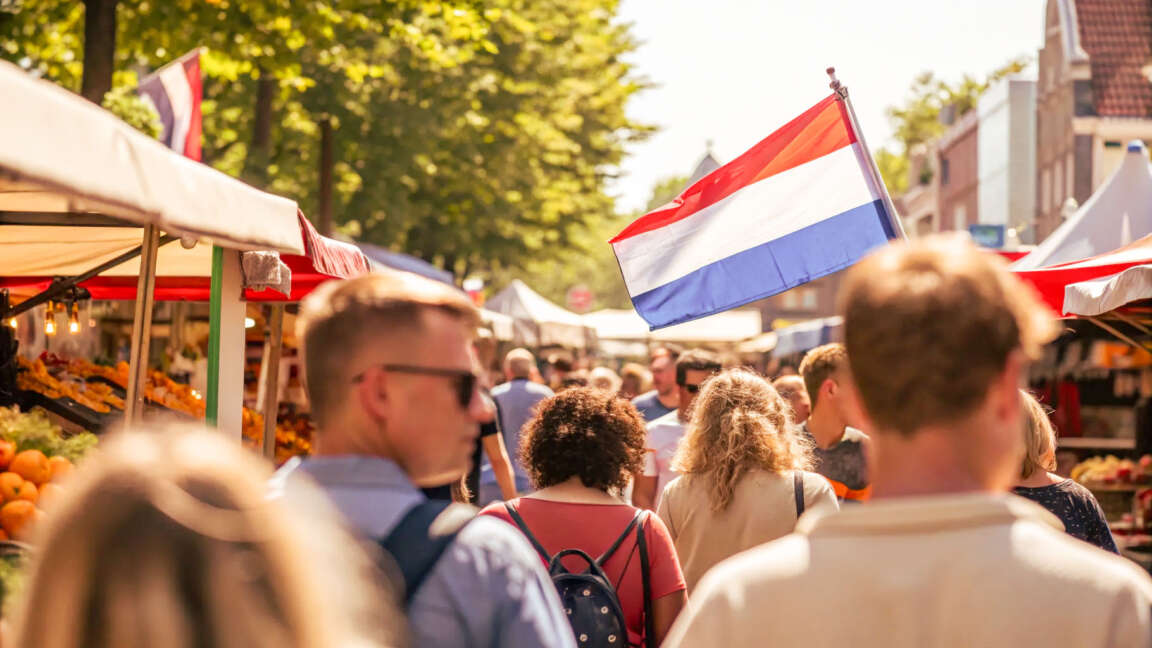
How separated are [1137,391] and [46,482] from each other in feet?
46.4

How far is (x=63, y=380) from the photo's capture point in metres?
8.05

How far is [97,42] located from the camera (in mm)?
12914

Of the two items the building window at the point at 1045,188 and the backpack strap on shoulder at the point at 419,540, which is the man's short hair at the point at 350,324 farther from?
the building window at the point at 1045,188

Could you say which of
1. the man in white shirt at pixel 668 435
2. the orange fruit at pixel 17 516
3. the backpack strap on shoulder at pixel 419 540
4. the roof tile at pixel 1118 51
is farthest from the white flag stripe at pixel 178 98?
the roof tile at pixel 1118 51

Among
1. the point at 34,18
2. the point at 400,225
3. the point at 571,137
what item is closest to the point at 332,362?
the point at 34,18

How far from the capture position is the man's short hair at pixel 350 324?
2.37 meters

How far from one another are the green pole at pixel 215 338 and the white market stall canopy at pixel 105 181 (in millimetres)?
420

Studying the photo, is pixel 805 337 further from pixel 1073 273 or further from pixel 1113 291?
pixel 1113 291

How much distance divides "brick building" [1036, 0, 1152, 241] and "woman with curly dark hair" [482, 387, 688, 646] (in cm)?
3186

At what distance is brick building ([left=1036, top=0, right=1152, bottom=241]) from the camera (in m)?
34.4

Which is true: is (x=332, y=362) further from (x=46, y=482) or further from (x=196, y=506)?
(x=46, y=482)

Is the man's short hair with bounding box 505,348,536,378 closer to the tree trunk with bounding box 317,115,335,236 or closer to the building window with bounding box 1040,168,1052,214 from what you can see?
the tree trunk with bounding box 317,115,335,236

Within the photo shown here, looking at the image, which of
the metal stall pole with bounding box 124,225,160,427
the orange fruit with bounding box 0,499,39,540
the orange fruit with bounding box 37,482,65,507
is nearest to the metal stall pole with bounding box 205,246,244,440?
the metal stall pole with bounding box 124,225,160,427

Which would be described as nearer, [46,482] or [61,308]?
[46,482]
